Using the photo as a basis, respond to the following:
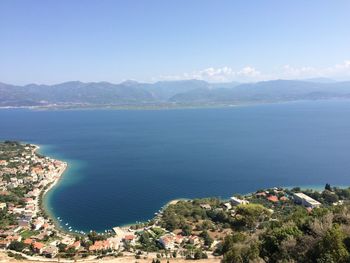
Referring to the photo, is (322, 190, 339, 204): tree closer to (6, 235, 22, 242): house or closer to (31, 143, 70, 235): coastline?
(31, 143, 70, 235): coastline

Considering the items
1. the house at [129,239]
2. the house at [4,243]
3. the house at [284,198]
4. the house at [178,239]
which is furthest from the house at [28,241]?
the house at [284,198]

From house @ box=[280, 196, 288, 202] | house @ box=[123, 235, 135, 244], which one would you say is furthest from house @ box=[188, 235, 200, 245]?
house @ box=[280, 196, 288, 202]

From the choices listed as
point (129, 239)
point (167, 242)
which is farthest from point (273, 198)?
point (129, 239)

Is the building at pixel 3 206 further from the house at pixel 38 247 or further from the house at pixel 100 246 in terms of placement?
the house at pixel 100 246

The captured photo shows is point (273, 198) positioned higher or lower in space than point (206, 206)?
higher

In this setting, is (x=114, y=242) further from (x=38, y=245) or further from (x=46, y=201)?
(x=46, y=201)
